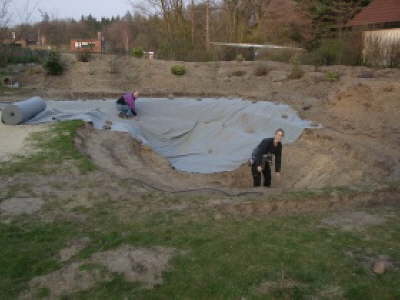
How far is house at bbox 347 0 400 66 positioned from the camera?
1701cm

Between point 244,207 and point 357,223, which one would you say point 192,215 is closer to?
point 244,207

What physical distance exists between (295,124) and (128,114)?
206 inches

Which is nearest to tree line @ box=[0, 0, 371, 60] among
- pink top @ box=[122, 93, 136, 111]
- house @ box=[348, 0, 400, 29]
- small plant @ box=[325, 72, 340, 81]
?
house @ box=[348, 0, 400, 29]

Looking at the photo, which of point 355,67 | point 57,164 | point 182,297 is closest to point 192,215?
point 182,297

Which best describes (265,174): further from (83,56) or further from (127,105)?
(83,56)

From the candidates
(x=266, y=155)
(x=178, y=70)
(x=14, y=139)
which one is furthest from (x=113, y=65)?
(x=266, y=155)

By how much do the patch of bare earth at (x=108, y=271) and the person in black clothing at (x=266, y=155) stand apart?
4154 mm

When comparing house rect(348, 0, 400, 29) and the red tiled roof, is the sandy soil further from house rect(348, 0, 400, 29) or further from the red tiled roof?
the red tiled roof

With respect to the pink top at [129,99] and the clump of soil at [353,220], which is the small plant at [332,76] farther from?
the clump of soil at [353,220]

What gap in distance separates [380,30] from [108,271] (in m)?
18.9

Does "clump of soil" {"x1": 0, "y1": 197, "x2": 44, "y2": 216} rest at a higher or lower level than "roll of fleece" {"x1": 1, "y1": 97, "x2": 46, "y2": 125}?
lower

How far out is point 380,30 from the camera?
19.4 meters

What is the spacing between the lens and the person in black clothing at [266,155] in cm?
831

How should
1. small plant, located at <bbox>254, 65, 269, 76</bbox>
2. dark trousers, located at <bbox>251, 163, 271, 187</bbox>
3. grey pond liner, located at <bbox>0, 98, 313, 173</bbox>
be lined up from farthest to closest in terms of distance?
small plant, located at <bbox>254, 65, 269, 76</bbox>, grey pond liner, located at <bbox>0, 98, 313, 173</bbox>, dark trousers, located at <bbox>251, 163, 271, 187</bbox>
